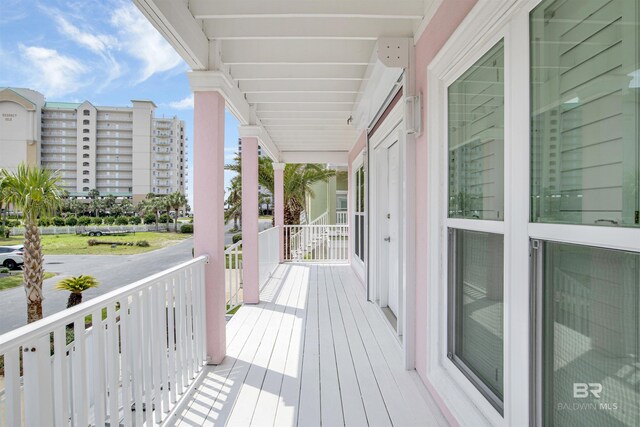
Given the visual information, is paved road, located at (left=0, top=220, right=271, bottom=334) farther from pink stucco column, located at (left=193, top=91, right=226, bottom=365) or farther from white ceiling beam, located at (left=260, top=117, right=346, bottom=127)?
white ceiling beam, located at (left=260, top=117, right=346, bottom=127)

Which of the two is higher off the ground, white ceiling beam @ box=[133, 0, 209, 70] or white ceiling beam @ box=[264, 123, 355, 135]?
white ceiling beam @ box=[264, 123, 355, 135]

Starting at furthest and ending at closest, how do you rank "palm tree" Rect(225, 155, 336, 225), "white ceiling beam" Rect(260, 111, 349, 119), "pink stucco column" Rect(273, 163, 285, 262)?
"palm tree" Rect(225, 155, 336, 225), "pink stucco column" Rect(273, 163, 285, 262), "white ceiling beam" Rect(260, 111, 349, 119)

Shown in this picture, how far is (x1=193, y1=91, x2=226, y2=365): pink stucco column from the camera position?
2.71m

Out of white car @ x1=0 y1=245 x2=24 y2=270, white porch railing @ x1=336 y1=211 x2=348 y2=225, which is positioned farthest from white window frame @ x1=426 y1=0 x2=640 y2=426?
white porch railing @ x1=336 y1=211 x2=348 y2=225

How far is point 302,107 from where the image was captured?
4.38 meters

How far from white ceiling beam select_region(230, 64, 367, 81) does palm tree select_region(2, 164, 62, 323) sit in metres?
1.93

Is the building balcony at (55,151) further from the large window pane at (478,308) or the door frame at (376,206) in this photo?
the large window pane at (478,308)

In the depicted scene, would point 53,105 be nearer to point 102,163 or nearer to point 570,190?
point 102,163

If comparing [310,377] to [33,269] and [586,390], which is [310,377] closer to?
[586,390]

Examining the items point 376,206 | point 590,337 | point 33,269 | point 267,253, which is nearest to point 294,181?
point 267,253

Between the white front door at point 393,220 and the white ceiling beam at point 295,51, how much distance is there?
3.70 ft

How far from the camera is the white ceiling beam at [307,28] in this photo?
2.43m

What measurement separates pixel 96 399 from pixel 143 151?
11.6 feet

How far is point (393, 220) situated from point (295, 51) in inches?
81.9
